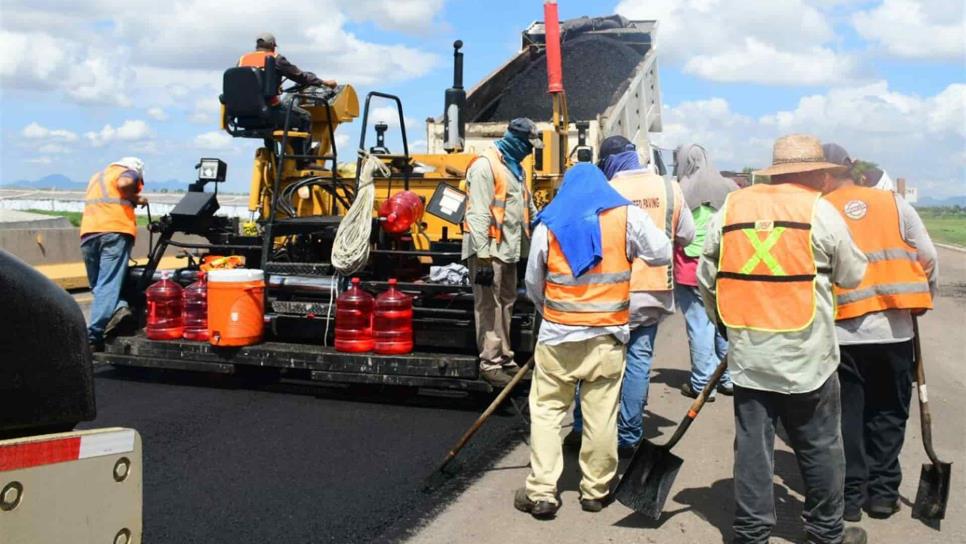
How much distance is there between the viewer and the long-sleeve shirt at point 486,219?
17.6 feet

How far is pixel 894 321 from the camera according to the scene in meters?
3.87

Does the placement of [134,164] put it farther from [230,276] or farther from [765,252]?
[765,252]

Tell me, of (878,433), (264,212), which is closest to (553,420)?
(878,433)

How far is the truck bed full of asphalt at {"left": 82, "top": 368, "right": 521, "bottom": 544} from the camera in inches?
147

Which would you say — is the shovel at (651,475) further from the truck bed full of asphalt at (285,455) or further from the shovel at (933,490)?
the shovel at (933,490)

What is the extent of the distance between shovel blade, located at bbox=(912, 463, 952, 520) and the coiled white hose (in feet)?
11.8

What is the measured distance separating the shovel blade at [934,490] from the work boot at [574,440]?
1713 mm

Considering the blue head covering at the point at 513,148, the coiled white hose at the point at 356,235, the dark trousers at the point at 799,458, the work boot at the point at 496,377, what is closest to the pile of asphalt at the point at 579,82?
the coiled white hose at the point at 356,235

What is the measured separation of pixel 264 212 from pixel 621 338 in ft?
16.1

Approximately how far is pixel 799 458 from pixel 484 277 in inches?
94.7

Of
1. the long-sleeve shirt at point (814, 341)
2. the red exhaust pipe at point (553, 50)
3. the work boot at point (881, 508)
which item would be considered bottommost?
the work boot at point (881, 508)

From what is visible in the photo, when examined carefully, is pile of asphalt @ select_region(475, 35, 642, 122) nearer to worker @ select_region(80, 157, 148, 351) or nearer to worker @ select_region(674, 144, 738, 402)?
worker @ select_region(674, 144, 738, 402)

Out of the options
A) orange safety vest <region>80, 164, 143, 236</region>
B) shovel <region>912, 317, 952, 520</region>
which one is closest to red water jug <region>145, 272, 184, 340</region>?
orange safety vest <region>80, 164, 143, 236</region>

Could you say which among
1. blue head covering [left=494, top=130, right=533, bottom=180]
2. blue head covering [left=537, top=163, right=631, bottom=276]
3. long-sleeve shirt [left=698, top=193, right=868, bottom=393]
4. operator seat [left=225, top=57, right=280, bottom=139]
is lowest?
long-sleeve shirt [left=698, top=193, right=868, bottom=393]
